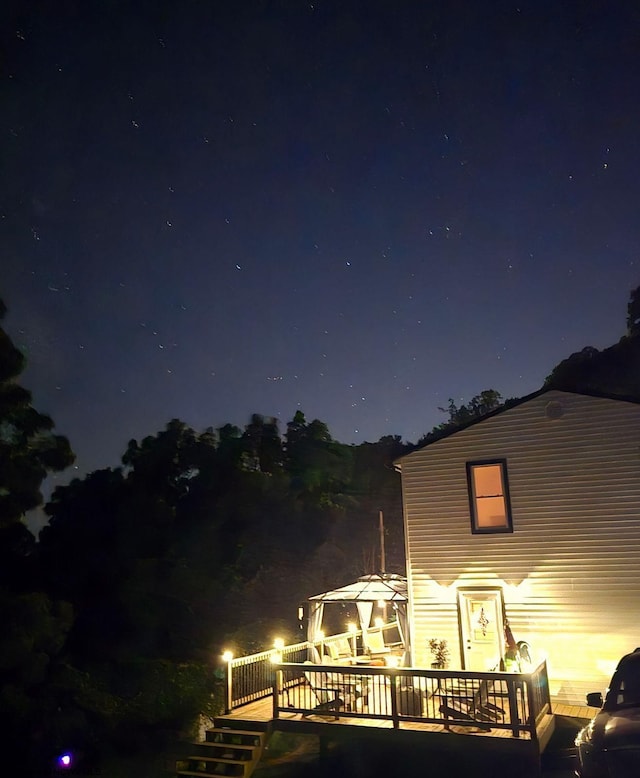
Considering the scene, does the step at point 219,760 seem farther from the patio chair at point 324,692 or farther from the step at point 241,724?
the patio chair at point 324,692

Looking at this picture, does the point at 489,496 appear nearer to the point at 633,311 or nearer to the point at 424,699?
the point at 424,699

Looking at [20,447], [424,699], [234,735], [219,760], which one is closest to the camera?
[219,760]

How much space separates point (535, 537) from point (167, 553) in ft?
79.9

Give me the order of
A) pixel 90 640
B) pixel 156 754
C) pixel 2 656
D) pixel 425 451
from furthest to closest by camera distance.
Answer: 1. pixel 90 640
2. pixel 156 754
3. pixel 2 656
4. pixel 425 451

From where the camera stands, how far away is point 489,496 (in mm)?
15773

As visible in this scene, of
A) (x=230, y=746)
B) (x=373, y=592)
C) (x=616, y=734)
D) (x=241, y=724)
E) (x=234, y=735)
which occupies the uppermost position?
(x=373, y=592)

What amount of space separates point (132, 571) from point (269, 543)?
28.0ft

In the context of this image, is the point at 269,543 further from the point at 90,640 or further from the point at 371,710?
the point at 371,710

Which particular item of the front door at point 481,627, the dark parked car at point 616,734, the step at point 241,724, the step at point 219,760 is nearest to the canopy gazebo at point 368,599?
the front door at point 481,627

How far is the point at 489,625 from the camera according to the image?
15172mm

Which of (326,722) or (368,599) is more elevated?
(368,599)

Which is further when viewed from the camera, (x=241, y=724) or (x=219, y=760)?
(x=241, y=724)

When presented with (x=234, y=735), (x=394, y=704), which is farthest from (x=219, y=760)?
(x=394, y=704)

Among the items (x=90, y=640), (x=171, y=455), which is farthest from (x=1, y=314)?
(x=171, y=455)
